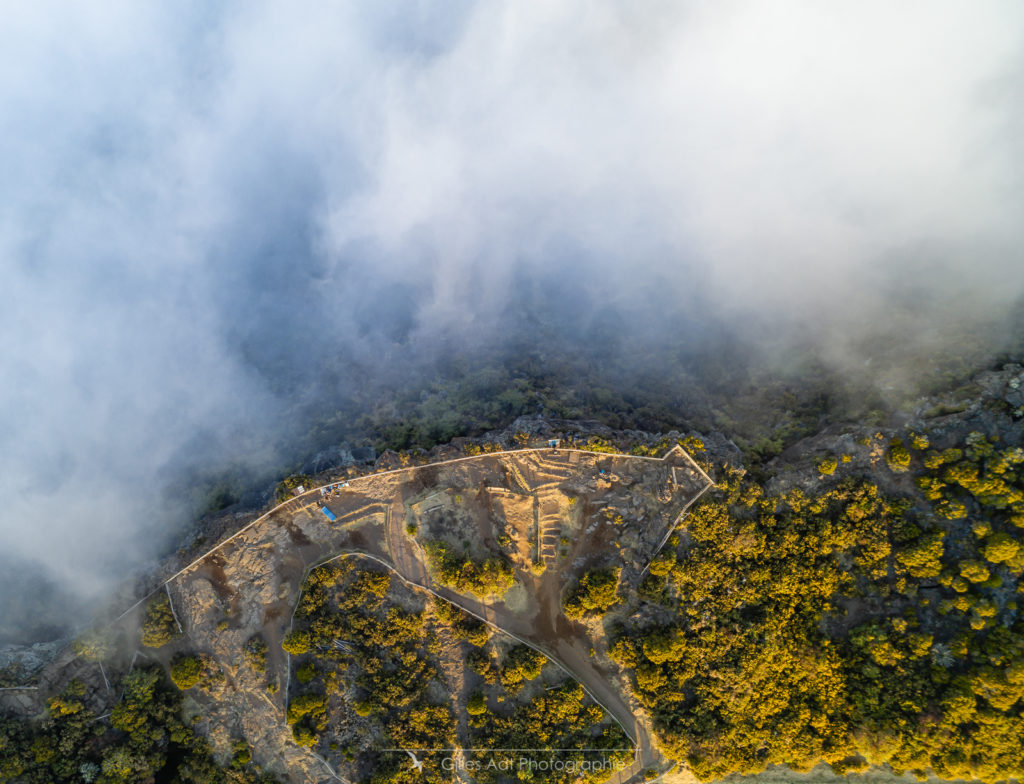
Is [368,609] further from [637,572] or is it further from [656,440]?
[656,440]

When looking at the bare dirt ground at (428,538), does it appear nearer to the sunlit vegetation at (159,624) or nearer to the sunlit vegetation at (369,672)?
the sunlit vegetation at (159,624)

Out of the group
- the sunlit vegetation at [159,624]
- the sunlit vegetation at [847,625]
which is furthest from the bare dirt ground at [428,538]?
the sunlit vegetation at [847,625]

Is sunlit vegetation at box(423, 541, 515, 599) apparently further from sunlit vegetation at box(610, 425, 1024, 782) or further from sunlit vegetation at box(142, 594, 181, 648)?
sunlit vegetation at box(142, 594, 181, 648)

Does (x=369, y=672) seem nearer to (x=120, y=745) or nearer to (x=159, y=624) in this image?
(x=159, y=624)

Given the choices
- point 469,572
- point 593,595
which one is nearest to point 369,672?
point 469,572

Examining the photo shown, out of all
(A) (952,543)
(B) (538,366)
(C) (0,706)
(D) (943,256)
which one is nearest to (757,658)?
(A) (952,543)

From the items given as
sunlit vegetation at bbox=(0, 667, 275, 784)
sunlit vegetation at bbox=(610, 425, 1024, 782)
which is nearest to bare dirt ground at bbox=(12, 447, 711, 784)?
sunlit vegetation at bbox=(0, 667, 275, 784)
